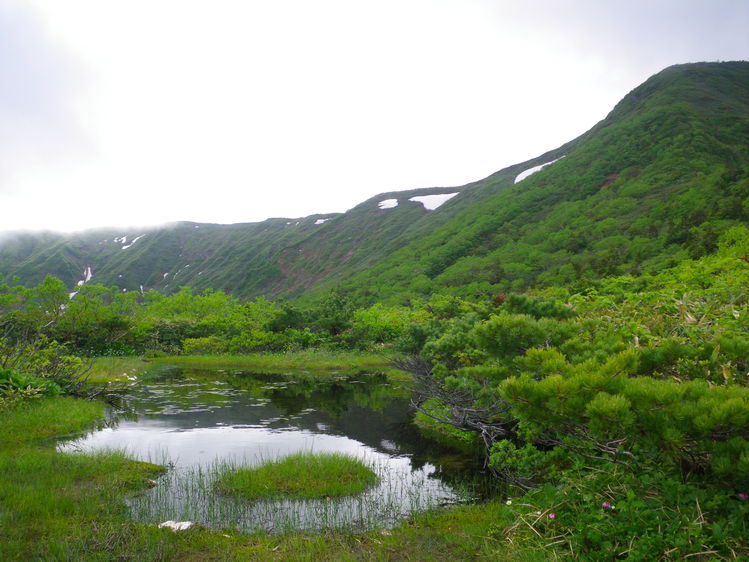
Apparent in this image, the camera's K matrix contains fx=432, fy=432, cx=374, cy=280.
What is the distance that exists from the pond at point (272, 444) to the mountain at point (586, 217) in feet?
59.3

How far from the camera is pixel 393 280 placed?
71.7m

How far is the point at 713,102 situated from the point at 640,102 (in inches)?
608

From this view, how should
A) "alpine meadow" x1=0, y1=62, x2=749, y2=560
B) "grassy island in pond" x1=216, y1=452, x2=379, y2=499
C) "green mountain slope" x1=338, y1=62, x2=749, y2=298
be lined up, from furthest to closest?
"green mountain slope" x1=338, y1=62, x2=749, y2=298, "grassy island in pond" x1=216, y1=452, x2=379, y2=499, "alpine meadow" x1=0, y1=62, x2=749, y2=560

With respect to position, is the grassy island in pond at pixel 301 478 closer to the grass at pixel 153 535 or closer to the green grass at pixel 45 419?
the grass at pixel 153 535

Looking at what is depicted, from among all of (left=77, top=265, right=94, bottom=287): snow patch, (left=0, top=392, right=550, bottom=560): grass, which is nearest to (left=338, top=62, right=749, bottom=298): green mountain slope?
(left=0, top=392, right=550, bottom=560): grass

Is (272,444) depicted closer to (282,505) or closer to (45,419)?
(282,505)

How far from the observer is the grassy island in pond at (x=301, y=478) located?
32.4 ft

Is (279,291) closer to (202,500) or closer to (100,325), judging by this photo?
(100,325)

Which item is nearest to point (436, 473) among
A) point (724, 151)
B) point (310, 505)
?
point (310, 505)

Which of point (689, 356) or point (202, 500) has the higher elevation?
point (689, 356)

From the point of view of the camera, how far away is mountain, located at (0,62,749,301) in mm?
41719

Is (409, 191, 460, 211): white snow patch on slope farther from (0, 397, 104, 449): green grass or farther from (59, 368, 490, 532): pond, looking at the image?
(0, 397, 104, 449): green grass

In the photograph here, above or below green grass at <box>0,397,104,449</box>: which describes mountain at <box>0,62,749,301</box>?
above

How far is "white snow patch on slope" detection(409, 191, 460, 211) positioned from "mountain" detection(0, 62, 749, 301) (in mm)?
1159
